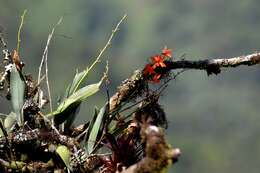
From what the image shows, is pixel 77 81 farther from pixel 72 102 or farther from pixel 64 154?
pixel 64 154

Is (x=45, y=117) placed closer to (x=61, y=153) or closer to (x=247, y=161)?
(x=61, y=153)

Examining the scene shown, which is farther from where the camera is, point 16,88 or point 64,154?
point 16,88

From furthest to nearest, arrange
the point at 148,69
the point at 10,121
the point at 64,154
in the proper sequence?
1. the point at 148,69
2. the point at 10,121
3. the point at 64,154

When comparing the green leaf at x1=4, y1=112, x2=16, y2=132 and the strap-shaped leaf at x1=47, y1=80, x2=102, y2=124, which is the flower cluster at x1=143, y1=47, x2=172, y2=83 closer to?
the strap-shaped leaf at x1=47, y1=80, x2=102, y2=124

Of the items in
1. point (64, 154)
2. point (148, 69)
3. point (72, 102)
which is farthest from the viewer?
point (148, 69)

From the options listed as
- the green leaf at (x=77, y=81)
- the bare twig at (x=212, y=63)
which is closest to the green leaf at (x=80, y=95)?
the green leaf at (x=77, y=81)

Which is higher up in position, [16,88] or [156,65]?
[156,65]

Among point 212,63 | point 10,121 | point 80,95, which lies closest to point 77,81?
point 80,95
